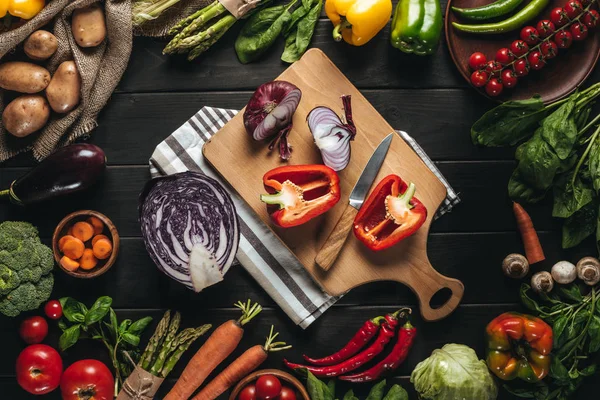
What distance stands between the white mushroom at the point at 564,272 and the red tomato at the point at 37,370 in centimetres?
215

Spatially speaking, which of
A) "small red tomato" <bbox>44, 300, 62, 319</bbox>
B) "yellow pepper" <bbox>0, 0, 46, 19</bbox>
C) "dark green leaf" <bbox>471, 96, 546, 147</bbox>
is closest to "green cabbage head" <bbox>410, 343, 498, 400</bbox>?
"dark green leaf" <bbox>471, 96, 546, 147</bbox>

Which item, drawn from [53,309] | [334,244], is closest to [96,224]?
[53,309]

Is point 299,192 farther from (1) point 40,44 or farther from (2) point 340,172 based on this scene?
(1) point 40,44

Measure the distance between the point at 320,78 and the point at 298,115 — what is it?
0.18 meters

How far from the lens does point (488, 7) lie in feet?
8.94

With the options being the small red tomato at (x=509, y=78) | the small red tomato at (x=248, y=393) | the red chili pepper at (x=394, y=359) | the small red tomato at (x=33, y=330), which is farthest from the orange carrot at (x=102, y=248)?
the small red tomato at (x=509, y=78)

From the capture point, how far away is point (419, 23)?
2.64 meters

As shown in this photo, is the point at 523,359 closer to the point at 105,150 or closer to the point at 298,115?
the point at 298,115

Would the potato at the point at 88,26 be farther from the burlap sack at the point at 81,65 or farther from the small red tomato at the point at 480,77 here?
the small red tomato at the point at 480,77

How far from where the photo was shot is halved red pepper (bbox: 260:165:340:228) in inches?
100

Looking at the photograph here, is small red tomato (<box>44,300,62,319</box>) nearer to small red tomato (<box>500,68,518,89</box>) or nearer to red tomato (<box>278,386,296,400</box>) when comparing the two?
red tomato (<box>278,386,296,400</box>)

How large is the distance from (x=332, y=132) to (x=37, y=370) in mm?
1561

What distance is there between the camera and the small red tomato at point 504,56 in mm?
2709

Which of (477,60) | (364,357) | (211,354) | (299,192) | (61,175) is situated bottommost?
(364,357)
